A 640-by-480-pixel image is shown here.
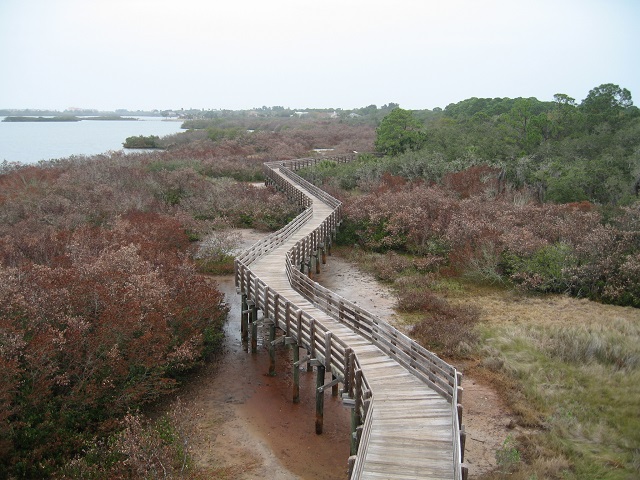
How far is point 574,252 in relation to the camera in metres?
22.1

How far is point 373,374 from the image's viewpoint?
465 inches

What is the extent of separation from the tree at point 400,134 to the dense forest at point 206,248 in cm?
20

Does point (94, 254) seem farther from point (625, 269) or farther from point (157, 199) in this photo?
point (625, 269)

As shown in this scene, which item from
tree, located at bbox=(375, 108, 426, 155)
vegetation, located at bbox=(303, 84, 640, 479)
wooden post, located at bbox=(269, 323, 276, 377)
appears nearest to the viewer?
vegetation, located at bbox=(303, 84, 640, 479)

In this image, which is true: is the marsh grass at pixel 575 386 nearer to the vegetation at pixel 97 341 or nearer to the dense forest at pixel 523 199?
the dense forest at pixel 523 199

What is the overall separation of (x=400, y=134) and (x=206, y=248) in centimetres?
3189

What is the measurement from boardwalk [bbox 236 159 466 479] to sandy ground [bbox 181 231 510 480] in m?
0.86

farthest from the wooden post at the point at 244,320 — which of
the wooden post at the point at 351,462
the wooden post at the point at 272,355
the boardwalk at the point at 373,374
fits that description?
the wooden post at the point at 351,462

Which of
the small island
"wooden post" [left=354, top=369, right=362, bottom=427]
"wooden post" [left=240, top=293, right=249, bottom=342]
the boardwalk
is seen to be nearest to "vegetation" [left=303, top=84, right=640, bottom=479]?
the boardwalk

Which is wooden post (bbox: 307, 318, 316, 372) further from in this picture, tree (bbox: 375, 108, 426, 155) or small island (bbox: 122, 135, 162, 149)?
small island (bbox: 122, 135, 162, 149)

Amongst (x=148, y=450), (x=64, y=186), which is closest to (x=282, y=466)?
(x=148, y=450)

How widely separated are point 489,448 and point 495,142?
3295cm

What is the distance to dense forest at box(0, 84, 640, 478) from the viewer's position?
11172 mm

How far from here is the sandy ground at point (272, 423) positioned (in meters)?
11.7
